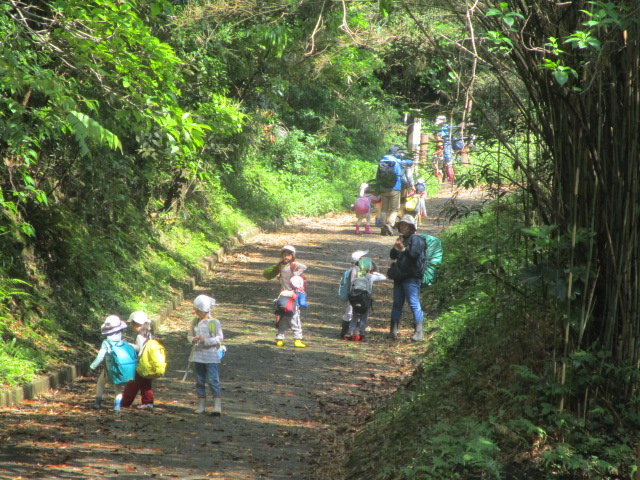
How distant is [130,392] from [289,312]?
3.40 m

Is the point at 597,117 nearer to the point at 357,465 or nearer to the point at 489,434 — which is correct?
the point at 489,434

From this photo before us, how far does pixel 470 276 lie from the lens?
544 inches

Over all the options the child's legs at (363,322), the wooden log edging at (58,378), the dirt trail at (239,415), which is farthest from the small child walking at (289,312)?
the wooden log edging at (58,378)

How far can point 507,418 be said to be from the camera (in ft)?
20.3

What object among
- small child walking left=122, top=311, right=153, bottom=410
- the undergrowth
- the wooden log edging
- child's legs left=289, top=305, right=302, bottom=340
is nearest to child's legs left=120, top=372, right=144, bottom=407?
small child walking left=122, top=311, right=153, bottom=410

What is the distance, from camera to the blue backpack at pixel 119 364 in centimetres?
890

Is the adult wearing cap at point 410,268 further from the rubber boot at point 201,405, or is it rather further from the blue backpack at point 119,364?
the blue backpack at point 119,364

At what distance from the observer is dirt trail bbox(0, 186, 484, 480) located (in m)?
7.29

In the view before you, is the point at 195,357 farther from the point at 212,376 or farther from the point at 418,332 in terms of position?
the point at 418,332

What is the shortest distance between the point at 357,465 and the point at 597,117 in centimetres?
348

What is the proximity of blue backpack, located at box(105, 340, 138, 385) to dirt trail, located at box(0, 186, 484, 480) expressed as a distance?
38cm

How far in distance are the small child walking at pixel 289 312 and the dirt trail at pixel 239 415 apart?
179 millimetres

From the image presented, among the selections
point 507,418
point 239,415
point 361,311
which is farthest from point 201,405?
point 361,311

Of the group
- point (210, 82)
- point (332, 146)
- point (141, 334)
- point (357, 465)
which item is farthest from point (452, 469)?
point (332, 146)
